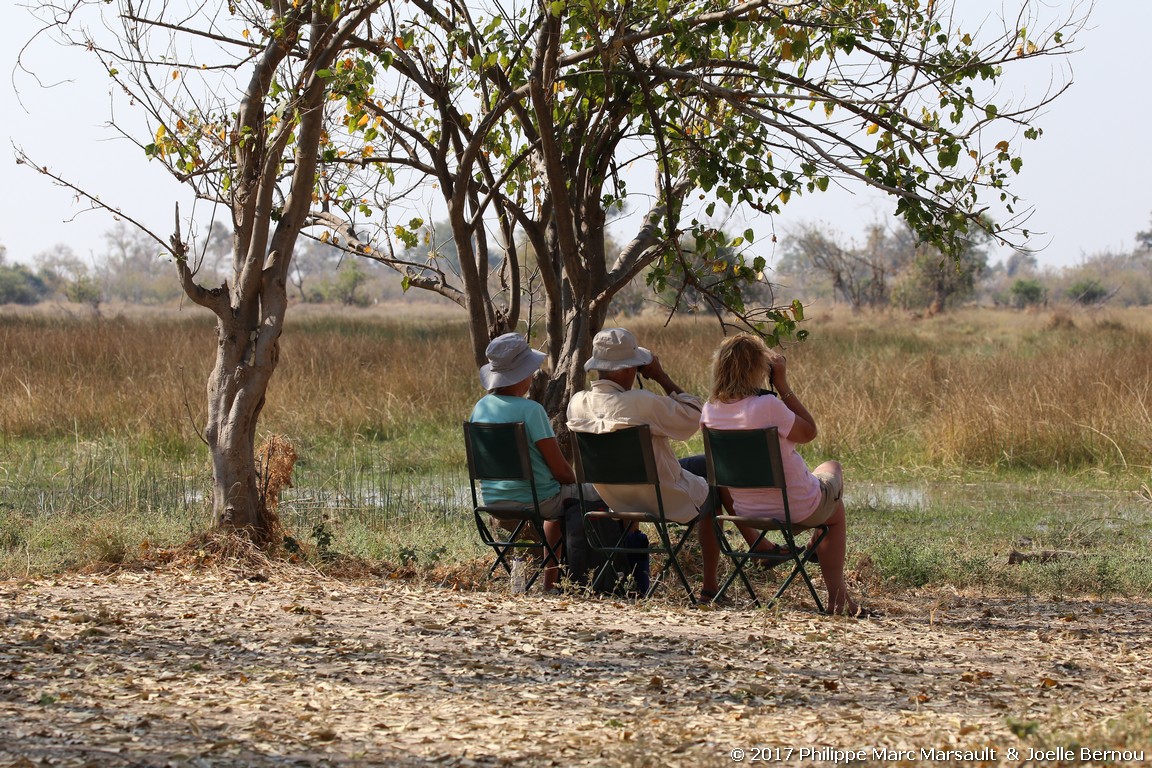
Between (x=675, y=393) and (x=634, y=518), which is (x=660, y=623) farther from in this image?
(x=675, y=393)

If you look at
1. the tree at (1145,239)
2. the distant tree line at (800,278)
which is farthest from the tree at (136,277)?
the tree at (1145,239)

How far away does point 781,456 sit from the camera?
500 centimetres

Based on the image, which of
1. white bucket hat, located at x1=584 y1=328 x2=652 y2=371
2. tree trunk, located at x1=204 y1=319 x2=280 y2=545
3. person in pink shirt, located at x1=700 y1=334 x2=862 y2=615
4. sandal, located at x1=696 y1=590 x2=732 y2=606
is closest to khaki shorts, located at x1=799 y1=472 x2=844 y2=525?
person in pink shirt, located at x1=700 y1=334 x2=862 y2=615

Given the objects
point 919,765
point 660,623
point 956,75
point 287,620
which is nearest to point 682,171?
point 956,75

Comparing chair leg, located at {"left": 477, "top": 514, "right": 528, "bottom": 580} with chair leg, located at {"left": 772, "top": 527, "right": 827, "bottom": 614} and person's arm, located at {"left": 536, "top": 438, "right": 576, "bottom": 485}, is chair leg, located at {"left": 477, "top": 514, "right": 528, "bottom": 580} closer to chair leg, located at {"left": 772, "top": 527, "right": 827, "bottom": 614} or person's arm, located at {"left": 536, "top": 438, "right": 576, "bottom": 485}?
person's arm, located at {"left": 536, "top": 438, "right": 576, "bottom": 485}

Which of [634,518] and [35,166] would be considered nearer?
[634,518]

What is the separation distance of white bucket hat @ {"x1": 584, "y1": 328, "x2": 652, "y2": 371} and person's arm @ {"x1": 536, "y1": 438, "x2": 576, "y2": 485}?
38cm

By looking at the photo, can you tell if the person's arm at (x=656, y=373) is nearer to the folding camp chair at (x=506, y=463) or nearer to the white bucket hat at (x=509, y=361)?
the white bucket hat at (x=509, y=361)

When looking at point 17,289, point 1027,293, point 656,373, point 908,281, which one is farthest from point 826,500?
point 17,289

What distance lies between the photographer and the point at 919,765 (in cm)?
292

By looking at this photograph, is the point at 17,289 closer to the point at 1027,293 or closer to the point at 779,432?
the point at 1027,293

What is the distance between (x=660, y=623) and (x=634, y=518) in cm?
63

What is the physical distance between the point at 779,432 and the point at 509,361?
1212 millimetres

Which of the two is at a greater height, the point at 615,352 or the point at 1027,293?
the point at 1027,293
